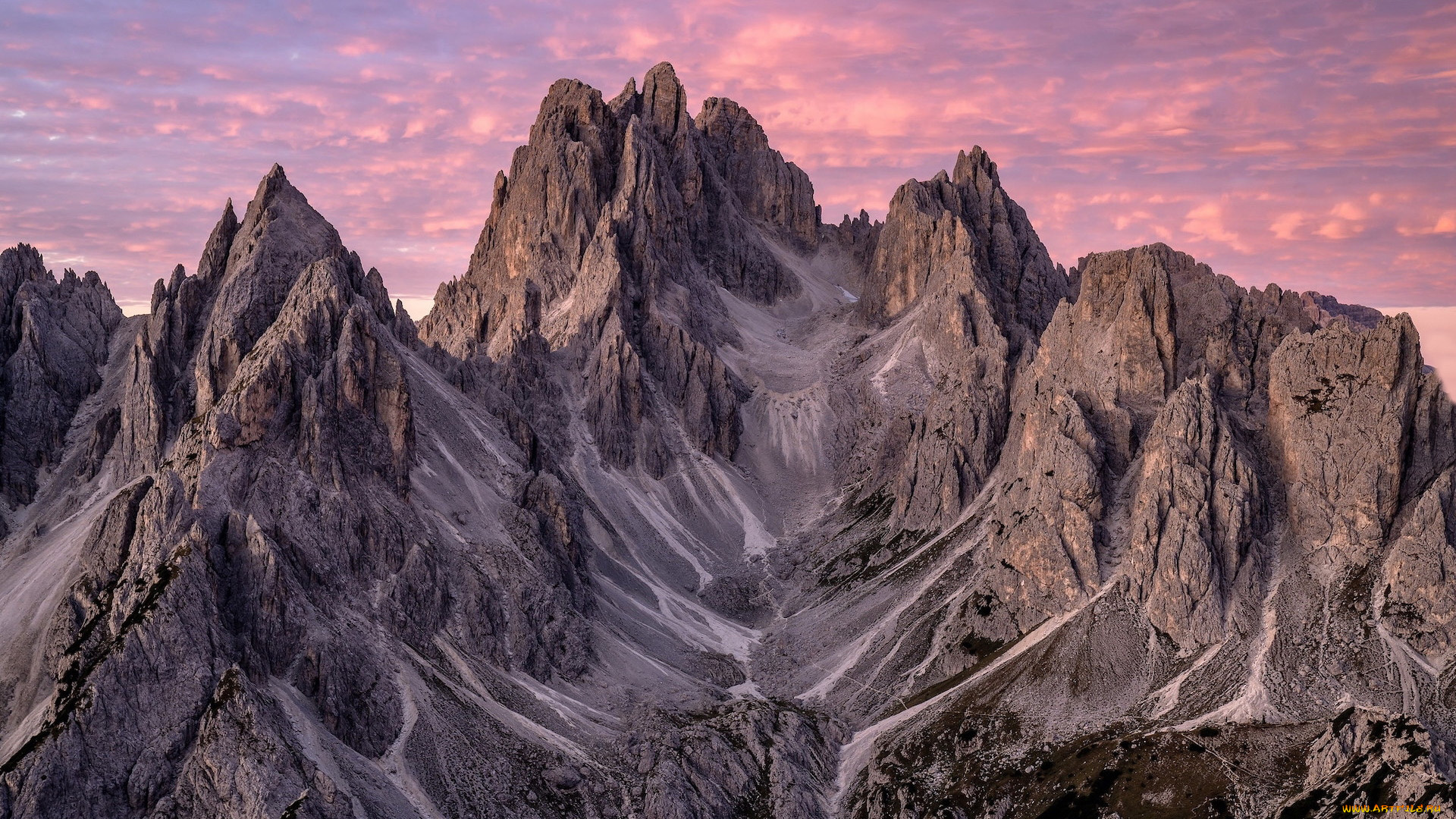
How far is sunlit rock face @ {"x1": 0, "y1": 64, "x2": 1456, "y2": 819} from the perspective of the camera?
115 m

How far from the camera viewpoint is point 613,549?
656ft

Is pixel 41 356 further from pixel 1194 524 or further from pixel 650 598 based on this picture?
pixel 1194 524

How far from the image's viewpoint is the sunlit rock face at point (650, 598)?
114625 millimetres

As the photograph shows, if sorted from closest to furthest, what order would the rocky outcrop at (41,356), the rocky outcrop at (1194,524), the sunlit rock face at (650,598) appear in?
the sunlit rock face at (650,598)
the rocky outcrop at (1194,524)
the rocky outcrop at (41,356)

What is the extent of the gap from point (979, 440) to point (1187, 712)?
77630mm

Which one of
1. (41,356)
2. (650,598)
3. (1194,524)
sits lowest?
(650,598)

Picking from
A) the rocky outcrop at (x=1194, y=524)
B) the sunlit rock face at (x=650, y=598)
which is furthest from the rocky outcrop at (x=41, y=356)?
the rocky outcrop at (x=1194, y=524)

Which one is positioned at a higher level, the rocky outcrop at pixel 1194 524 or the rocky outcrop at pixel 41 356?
the rocky outcrop at pixel 41 356

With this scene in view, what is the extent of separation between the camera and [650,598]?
190125mm

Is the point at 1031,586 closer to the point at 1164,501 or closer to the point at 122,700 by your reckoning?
the point at 1164,501

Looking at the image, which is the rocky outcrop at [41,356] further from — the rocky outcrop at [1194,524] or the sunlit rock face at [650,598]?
the rocky outcrop at [1194,524]

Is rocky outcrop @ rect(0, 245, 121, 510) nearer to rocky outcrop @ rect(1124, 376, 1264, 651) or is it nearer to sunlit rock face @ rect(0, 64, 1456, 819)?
sunlit rock face @ rect(0, 64, 1456, 819)

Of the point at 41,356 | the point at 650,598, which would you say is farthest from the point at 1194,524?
the point at 41,356

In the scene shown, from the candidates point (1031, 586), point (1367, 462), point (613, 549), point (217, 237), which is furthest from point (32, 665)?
point (1367, 462)
